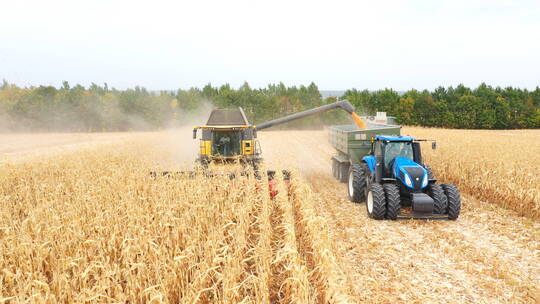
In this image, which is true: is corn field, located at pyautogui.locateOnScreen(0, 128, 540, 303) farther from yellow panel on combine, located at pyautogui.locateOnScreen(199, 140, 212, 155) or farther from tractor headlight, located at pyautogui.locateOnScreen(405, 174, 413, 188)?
yellow panel on combine, located at pyautogui.locateOnScreen(199, 140, 212, 155)

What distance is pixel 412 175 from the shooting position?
8195 mm

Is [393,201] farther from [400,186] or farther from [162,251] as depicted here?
[162,251]

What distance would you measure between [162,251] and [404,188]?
604 cm

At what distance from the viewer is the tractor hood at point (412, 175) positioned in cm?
817

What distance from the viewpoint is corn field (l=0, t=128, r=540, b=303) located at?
402 cm

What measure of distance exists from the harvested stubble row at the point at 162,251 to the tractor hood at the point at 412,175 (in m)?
2.47

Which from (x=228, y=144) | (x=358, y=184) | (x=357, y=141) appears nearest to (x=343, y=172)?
(x=357, y=141)

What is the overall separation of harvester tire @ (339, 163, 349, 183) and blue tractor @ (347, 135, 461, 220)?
352 cm

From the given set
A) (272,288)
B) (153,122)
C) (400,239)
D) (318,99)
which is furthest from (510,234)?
(153,122)

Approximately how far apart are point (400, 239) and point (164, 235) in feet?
15.8

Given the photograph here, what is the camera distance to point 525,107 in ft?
137

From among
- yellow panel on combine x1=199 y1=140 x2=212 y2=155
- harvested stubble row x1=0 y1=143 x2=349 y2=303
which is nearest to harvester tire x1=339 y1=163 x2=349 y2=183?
harvested stubble row x1=0 y1=143 x2=349 y2=303

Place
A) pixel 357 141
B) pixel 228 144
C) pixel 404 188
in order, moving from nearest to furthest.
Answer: pixel 404 188 → pixel 357 141 → pixel 228 144

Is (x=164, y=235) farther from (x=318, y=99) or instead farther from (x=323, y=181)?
(x=318, y=99)
